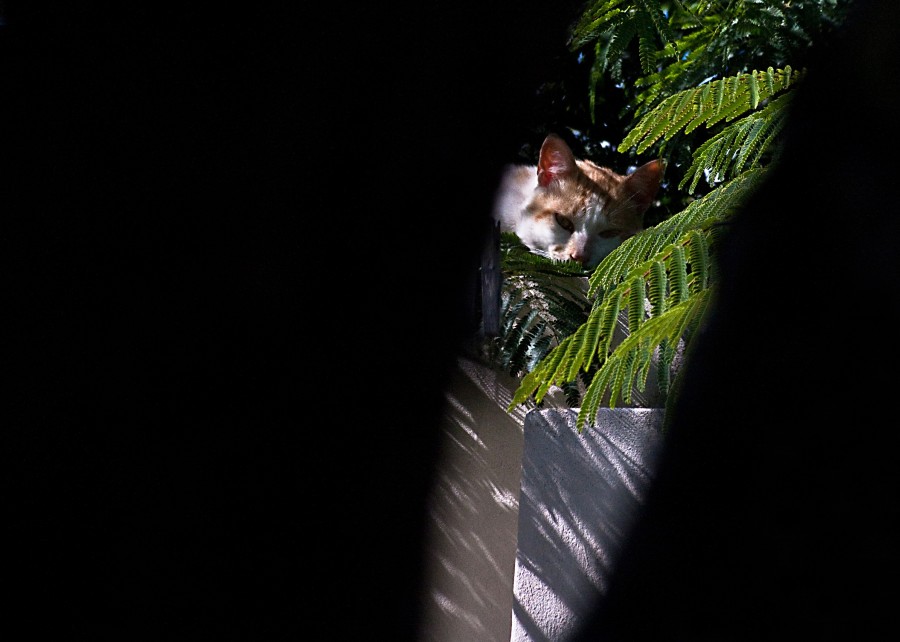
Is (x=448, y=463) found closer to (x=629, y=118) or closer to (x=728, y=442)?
(x=728, y=442)

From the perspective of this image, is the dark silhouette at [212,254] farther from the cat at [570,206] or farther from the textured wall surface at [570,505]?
the cat at [570,206]

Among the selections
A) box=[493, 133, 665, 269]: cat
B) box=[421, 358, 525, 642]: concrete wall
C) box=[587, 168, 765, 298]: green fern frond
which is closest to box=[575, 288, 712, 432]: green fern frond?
box=[587, 168, 765, 298]: green fern frond

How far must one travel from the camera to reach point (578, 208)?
2521mm

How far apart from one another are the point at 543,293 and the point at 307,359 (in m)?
0.80

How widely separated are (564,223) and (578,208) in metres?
0.07

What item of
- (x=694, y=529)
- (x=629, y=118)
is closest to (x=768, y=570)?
(x=694, y=529)

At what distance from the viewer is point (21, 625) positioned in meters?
1.28

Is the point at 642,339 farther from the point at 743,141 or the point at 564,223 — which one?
the point at 564,223

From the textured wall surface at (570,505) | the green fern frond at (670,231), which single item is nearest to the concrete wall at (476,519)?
the textured wall surface at (570,505)

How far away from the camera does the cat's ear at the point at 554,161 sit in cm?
234

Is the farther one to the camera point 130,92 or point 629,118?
point 629,118

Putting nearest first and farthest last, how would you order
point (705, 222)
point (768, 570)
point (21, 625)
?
point (768, 570)
point (21, 625)
point (705, 222)

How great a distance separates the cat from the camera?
7.78 ft

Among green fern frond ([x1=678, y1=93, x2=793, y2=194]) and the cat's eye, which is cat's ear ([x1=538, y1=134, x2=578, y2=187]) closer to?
the cat's eye
